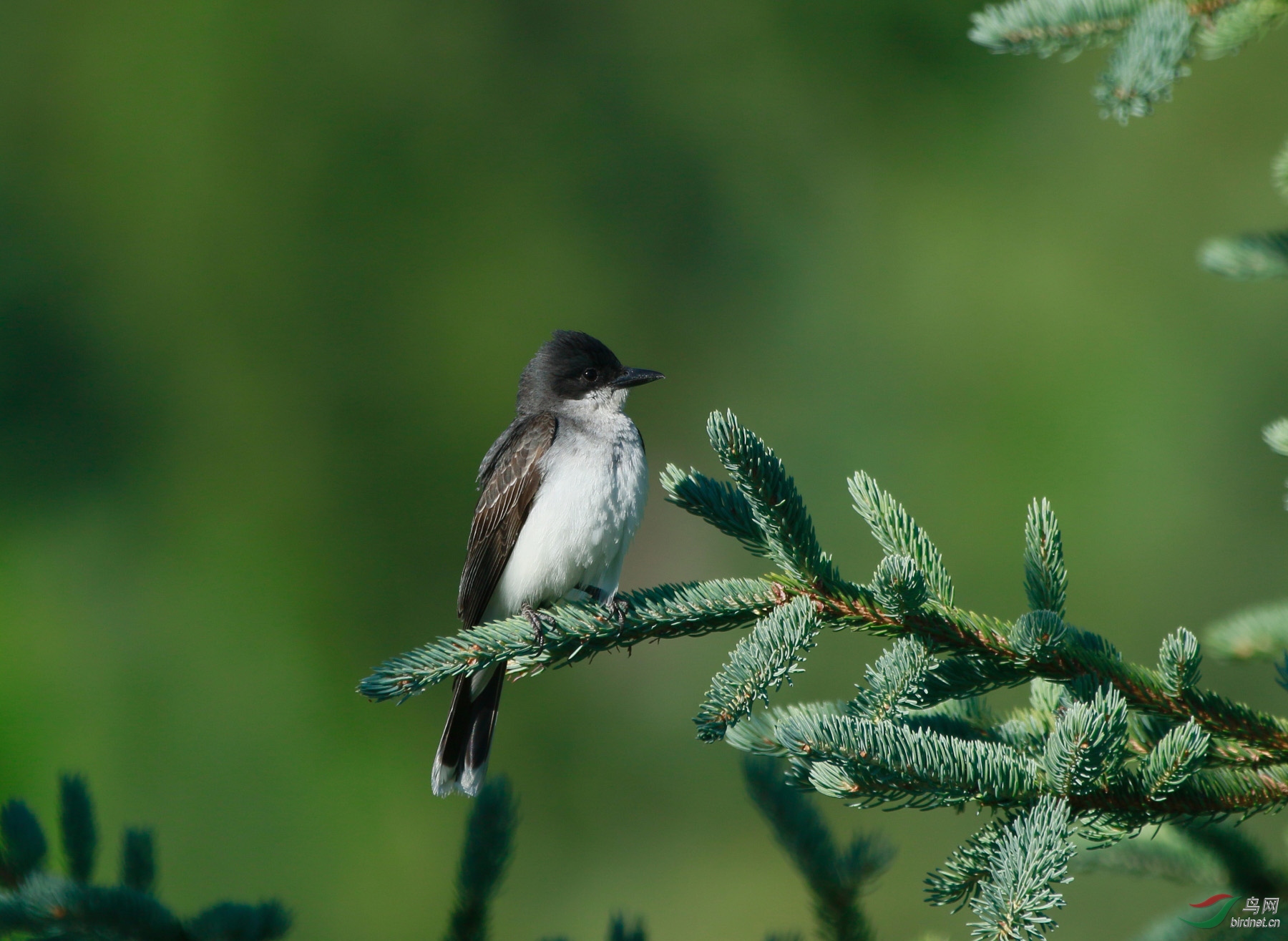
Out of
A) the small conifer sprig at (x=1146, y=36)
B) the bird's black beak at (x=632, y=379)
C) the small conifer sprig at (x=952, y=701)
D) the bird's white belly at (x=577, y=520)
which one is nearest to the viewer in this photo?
the small conifer sprig at (x=952, y=701)

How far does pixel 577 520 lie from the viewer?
11.8 ft

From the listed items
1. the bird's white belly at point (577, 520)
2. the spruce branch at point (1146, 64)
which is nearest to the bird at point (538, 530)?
the bird's white belly at point (577, 520)

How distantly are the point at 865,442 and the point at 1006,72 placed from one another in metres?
3.86

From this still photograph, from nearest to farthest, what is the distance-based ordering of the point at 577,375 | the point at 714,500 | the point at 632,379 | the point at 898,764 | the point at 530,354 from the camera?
1. the point at 898,764
2. the point at 714,500
3. the point at 632,379
4. the point at 577,375
5. the point at 530,354

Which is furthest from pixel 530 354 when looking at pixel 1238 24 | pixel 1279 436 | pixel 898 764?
pixel 898 764

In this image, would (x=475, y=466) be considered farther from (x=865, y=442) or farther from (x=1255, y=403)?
(x=1255, y=403)

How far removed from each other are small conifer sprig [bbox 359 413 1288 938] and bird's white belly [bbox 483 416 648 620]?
1339 mm

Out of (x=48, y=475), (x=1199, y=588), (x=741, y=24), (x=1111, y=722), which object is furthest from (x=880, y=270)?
(x=1111, y=722)

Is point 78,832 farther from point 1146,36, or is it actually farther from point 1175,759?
point 1146,36

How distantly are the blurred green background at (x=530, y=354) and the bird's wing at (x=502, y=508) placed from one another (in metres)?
3.76

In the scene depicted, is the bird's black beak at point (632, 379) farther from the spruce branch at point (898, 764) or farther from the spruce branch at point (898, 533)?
the spruce branch at point (898, 764)

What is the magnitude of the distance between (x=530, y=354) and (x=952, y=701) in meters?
6.94

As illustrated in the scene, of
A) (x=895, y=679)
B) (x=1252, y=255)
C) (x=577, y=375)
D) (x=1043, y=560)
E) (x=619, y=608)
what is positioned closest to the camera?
(x=895, y=679)

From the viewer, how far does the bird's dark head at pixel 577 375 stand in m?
4.26
